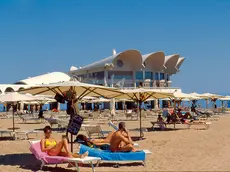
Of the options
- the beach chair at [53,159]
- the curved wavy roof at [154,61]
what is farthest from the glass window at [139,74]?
the beach chair at [53,159]

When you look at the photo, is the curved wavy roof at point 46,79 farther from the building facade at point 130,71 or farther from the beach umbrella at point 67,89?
the beach umbrella at point 67,89

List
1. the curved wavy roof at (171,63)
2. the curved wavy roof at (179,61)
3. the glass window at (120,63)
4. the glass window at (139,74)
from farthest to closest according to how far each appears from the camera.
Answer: the curved wavy roof at (179,61) → the curved wavy roof at (171,63) → the glass window at (139,74) → the glass window at (120,63)

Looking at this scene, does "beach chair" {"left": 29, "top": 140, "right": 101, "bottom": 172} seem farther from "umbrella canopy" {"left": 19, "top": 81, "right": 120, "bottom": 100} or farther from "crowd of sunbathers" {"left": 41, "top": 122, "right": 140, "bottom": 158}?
"umbrella canopy" {"left": 19, "top": 81, "right": 120, "bottom": 100}

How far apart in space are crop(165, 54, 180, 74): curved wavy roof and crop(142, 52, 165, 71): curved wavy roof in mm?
2687

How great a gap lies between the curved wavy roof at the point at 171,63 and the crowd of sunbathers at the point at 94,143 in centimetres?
4875

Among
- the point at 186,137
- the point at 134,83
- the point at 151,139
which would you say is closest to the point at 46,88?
the point at 151,139

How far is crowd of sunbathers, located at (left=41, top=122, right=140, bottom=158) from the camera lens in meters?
6.48

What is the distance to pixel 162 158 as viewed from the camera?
7.84 metres

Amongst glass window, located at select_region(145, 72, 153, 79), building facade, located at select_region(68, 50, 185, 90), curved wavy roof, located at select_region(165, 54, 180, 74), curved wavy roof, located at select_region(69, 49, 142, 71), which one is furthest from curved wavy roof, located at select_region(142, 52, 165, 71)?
curved wavy roof, located at select_region(165, 54, 180, 74)

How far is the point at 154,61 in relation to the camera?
53.0m

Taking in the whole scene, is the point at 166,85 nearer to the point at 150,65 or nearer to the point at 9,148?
the point at 150,65

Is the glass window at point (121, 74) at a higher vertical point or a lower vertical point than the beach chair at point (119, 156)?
higher

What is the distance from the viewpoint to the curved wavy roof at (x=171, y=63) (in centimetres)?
5588

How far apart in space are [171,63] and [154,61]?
5195 millimetres
